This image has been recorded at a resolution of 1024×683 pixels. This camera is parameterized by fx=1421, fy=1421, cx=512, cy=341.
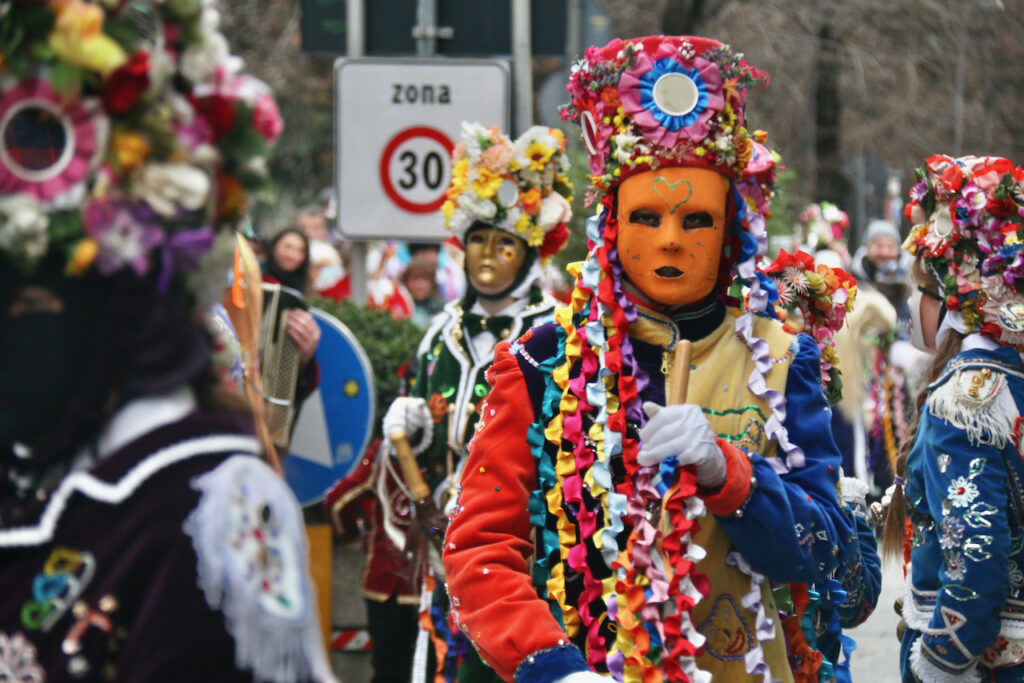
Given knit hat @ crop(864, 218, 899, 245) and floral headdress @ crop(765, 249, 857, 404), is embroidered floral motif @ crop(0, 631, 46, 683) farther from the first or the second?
knit hat @ crop(864, 218, 899, 245)

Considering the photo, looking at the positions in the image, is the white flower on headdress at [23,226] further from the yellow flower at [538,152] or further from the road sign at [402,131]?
the road sign at [402,131]

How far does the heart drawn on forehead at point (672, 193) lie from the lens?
3.30 meters

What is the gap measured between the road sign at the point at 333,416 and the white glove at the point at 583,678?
3694 mm

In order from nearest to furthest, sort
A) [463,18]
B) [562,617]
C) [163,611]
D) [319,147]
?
[163,611]
[562,617]
[463,18]
[319,147]

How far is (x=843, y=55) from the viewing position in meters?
19.3

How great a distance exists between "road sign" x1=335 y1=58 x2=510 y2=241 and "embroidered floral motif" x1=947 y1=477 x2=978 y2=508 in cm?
389

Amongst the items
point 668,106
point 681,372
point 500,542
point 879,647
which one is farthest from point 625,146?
point 879,647

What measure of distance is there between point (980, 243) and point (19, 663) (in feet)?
10.8

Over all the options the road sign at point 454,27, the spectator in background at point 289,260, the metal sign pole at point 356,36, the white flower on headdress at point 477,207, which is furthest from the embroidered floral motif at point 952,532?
the road sign at point 454,27

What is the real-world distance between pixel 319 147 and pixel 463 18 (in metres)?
16.3

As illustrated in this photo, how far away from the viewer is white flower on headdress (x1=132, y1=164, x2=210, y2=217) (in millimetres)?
1943

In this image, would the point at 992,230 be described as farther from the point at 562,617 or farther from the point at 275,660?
the point at 275,660

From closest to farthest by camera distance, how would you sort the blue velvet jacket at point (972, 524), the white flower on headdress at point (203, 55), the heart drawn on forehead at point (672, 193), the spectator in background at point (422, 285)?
the white flower on headdress at point (203, 55), the heart drawn on forehead at point (672, 193), the blue velvet jacket at point (972, 524), the spectator in background at point (422, 285)

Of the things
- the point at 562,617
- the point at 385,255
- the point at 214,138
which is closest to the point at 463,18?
the point at 562,617
